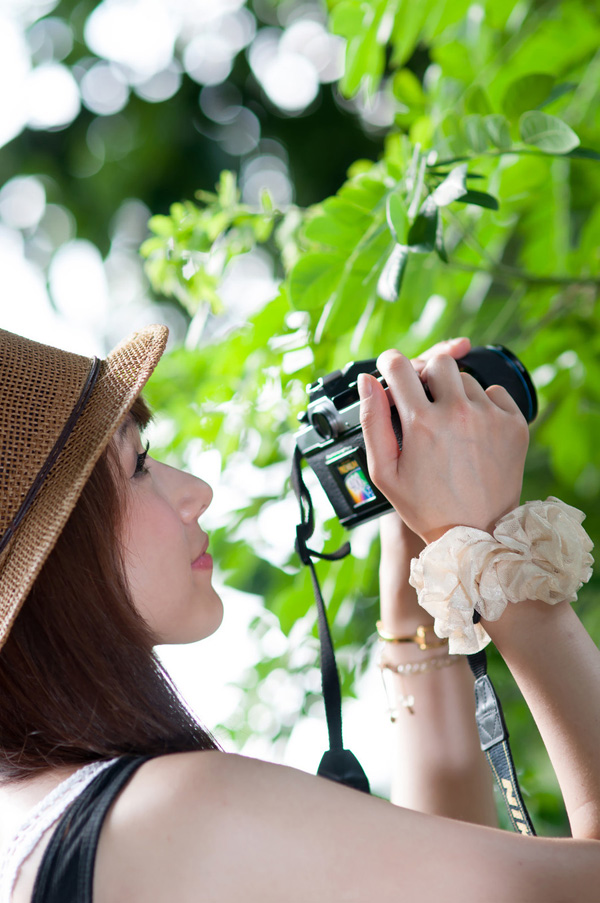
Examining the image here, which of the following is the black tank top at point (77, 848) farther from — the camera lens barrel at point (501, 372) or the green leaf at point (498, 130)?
the green leaf at point (498, 130)

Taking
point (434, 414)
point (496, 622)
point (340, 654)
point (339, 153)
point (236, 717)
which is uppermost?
point (434, 414)

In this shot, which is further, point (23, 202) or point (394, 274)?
point (23, 202)

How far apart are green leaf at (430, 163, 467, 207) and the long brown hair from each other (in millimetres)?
437

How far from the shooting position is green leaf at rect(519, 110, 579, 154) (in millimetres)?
742

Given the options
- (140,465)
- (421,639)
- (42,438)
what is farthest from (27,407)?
(421,639)

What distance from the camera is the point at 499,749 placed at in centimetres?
73

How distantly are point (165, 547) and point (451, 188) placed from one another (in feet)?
1.46

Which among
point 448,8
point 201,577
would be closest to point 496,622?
point 201,577

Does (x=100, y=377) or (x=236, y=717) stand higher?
(x=100, y=377)

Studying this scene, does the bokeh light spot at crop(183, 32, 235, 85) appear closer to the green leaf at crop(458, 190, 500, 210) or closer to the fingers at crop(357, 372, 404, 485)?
the green leaf at crop(458, 190, 500, 210)

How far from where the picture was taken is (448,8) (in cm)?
107

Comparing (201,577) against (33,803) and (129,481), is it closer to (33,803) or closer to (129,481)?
(129,481)

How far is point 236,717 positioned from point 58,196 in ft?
6.01

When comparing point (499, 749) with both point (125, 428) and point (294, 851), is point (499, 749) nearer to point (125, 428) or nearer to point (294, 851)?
point (294, 851)
